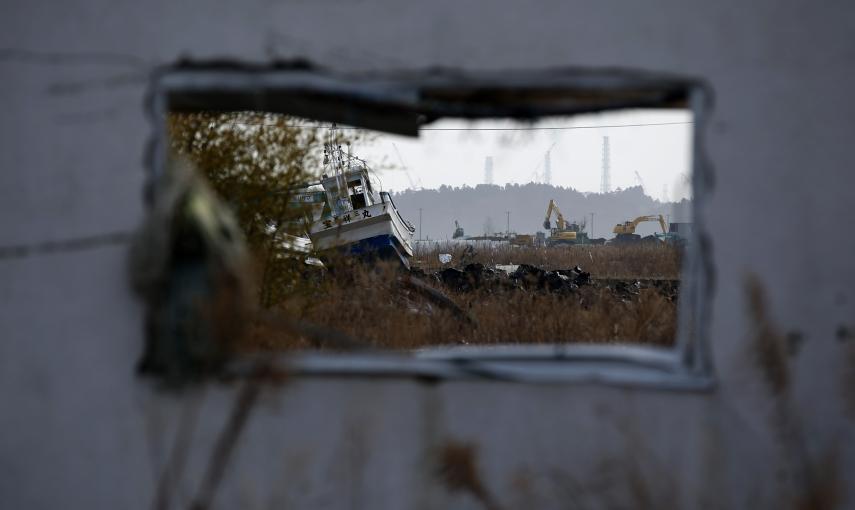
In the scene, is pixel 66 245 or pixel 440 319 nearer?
pixel 66 245

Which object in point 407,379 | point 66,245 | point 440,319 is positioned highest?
point 66,245

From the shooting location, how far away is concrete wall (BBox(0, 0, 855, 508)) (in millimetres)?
Result: 3082

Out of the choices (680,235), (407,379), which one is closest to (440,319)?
(407,379)

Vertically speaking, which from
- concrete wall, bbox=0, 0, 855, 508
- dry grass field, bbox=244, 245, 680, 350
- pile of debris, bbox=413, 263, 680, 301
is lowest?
pile of debris, bbox=413, 263, 680, 301

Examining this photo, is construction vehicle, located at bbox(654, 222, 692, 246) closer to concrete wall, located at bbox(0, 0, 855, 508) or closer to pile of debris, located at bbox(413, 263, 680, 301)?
concrete wall, located at bbox(0, 0, 855, 508)

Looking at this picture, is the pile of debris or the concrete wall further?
the pile of debris

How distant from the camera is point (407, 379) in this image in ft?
10.4

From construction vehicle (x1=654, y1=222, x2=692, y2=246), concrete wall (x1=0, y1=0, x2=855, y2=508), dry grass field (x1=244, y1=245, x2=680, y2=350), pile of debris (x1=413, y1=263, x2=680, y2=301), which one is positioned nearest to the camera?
concrete wall (x1=0, y1=0, x2=855, y2=508)

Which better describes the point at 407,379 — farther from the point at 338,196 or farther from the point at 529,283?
the point at 529,283

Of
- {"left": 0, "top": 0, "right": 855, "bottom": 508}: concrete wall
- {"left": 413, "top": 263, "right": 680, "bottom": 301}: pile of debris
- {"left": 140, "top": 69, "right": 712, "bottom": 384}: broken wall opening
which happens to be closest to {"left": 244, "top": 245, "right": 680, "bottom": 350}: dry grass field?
{"left": 140, "top": 69, "right": 712, "bottom": 384}: broken wall opening

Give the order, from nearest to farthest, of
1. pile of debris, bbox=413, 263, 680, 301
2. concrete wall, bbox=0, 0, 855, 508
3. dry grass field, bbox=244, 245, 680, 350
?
1. concrete wall, bbox=0, 0, 855, 508
2. dry grass field, bbox=244, 245, 680, 350
3. pile of debris, bbox=413, 263, 680, 301

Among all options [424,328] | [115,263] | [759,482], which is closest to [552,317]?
[424,328]

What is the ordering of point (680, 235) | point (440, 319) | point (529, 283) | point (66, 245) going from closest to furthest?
point (66, 245)
point (440, 319)
point (529, 283)
point (680, 235)

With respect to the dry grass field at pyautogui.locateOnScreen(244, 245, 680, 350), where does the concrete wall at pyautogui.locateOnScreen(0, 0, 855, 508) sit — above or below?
above
